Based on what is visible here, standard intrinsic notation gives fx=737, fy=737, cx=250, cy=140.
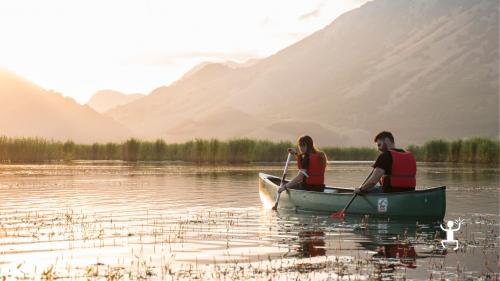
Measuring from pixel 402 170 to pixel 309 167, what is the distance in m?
3.23

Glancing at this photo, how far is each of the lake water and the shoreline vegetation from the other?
2562 centimetres

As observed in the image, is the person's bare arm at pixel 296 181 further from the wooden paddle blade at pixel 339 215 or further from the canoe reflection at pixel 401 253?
the canoe reflection at pixel 401 253

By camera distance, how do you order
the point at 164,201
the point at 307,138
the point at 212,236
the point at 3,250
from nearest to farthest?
the point at 3,250
the point at 212,236
the point at 307,138
the point at 164,201

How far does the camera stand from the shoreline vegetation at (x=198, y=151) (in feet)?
159

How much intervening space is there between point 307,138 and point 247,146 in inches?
1273

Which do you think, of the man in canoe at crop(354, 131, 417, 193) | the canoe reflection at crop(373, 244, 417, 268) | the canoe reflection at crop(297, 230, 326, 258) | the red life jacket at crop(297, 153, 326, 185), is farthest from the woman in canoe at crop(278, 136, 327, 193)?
the canoe reflection at crop(373, 244, 417, 268)

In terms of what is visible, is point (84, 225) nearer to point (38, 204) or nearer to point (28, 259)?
point (28, 259)

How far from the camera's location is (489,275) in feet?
33.7

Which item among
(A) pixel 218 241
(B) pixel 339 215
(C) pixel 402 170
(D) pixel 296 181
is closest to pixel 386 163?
(C) pixel 402 170

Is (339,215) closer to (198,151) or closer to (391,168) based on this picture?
(391,168)

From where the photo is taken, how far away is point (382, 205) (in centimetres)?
1723

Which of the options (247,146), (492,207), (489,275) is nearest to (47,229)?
(489,275)

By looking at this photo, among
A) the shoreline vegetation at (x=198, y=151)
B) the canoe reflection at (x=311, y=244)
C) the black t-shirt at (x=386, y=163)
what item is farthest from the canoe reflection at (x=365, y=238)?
Result: the shoreline vegetation at (x=198, y=151)

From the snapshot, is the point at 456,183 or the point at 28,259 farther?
the point at 456,183
